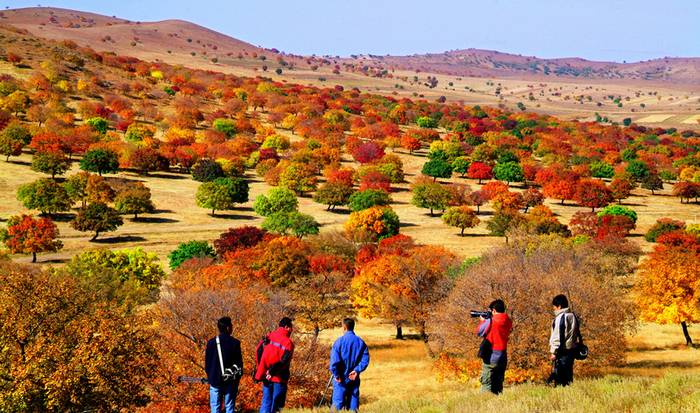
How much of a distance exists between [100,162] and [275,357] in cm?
10275

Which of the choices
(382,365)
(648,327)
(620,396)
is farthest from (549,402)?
(648,327)

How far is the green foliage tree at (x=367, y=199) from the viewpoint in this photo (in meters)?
101

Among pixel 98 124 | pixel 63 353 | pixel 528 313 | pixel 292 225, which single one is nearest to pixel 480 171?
pixel 292 225

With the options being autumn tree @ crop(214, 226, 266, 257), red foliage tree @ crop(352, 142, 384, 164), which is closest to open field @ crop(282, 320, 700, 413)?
autumn tree @ crop(214, 226, 266, 257)

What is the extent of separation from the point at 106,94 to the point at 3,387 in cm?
15940

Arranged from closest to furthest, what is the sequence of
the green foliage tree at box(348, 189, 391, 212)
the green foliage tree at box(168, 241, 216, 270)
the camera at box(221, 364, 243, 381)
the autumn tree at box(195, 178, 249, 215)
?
the camera at box(221, 364, 243, 381)
the green foliage tree at box(168, 241, 216, 270)
the autumn tree at box(195, 178, 249, 215)
the green foliage tree at box(348, 189, 391, 212)

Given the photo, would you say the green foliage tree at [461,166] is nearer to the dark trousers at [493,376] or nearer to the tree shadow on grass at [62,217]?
the tree shadow on grass at [62,217]

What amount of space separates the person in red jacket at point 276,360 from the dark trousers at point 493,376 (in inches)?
178

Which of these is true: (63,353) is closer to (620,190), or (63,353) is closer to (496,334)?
(496,334)

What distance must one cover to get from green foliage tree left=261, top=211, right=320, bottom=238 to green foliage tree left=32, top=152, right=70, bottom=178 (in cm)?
4100

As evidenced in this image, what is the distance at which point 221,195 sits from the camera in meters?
97.8

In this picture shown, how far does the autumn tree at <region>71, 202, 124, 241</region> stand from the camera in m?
80.5

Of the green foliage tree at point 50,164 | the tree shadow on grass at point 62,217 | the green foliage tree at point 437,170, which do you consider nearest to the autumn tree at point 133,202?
the tree shadow on grass at point 62,217

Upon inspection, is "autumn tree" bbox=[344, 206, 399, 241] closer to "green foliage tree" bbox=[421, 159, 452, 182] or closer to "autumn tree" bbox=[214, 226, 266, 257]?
"autumn tree" bbox=[214, 226, 266, 257]
